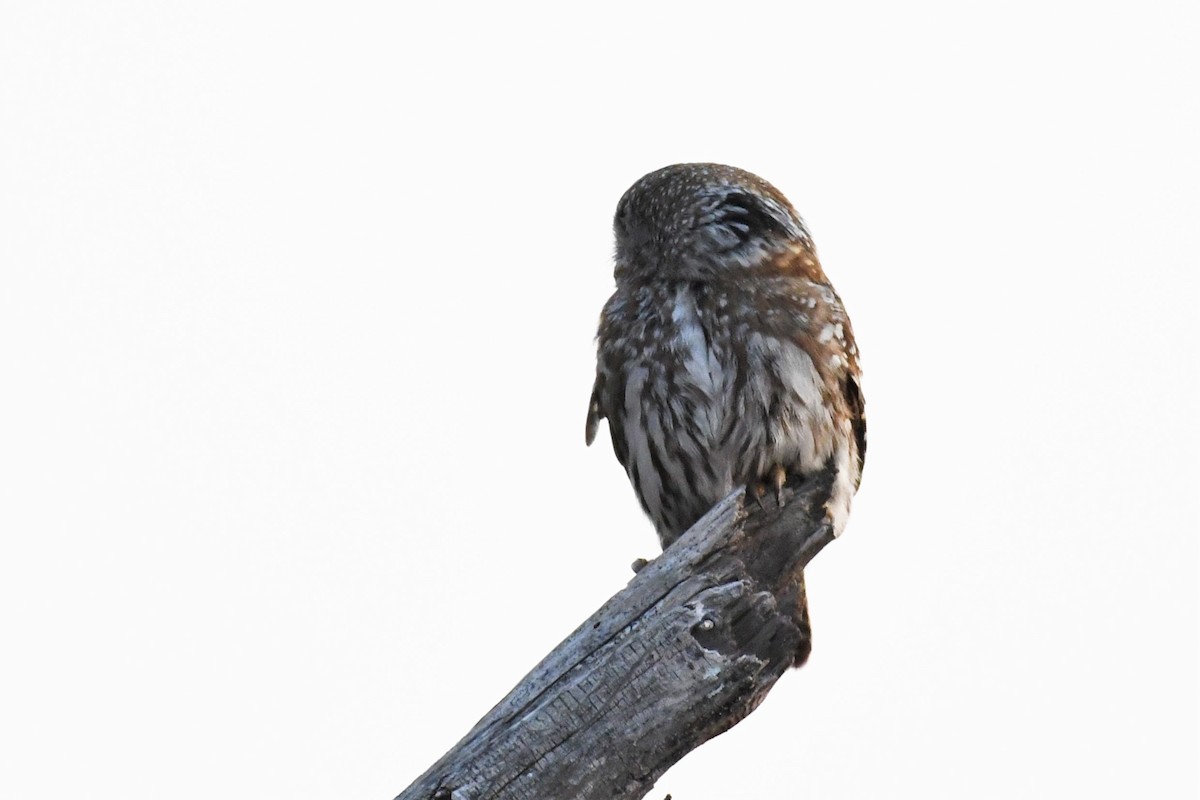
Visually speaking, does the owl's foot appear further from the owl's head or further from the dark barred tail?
the owl's head

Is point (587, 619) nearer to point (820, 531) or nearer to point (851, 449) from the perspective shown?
point (820, 531)

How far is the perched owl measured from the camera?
5.42m

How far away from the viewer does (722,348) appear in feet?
17.9

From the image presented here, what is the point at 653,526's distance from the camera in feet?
20.2

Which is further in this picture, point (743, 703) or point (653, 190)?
point (653, 190)

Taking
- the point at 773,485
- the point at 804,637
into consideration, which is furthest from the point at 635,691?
the point at 773,485

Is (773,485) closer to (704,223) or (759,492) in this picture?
(759,492)

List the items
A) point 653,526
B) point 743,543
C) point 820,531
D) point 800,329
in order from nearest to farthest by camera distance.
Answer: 1. point 743,543
2. point 820,531
3. point 800,329
4. point 653,526

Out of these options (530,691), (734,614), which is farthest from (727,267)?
(530,691)

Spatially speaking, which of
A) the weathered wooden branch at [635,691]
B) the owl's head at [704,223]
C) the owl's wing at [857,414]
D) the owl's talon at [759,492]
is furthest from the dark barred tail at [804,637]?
the owl's head at [704,223]

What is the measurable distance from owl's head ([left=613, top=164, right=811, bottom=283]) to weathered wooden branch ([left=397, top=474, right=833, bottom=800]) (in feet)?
5.09

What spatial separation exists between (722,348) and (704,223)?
47 centimetres

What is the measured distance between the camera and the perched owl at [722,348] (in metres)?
5.42

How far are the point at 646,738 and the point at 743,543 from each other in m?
0.74
